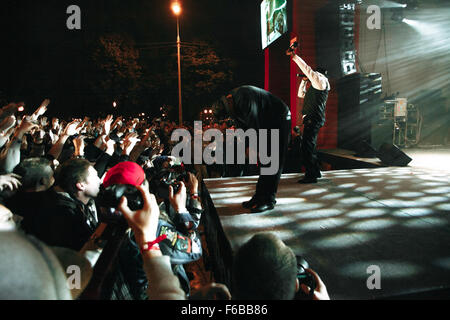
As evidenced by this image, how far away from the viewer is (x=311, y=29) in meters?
10.1

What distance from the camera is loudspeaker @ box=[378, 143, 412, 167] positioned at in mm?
6406

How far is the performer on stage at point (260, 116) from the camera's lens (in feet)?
10.3

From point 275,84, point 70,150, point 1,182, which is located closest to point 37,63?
point 275,84

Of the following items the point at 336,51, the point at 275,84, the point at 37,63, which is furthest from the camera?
the point at 37,63

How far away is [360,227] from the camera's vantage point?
2.88 meters

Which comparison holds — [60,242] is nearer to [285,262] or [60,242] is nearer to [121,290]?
[121,290]

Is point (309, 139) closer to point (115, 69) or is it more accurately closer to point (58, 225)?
point (58, 225)

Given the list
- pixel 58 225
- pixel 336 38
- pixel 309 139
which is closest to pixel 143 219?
pixel 58 225

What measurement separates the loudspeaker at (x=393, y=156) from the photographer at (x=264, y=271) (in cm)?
659

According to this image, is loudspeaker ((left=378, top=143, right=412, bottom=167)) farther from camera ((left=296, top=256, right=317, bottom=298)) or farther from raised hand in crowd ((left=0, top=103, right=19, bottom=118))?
raised hand in crowd ((left=0, top=103, right=19, bottom=118))

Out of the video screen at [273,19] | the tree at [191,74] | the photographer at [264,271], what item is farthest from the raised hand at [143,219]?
the tree at [191,74]

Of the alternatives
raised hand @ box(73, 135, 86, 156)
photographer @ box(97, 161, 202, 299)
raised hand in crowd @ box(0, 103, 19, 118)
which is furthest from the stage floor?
raised hand in crowd @ box(0, 103, 19, 118)

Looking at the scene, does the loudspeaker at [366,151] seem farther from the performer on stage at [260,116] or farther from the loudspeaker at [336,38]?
the performer on stage at [260,116]
